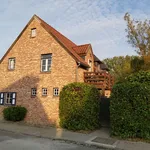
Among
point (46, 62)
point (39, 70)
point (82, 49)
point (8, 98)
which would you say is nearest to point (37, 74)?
point (39, 70)

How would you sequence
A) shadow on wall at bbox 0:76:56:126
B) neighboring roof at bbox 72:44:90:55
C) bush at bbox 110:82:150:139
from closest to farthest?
1. bush at bbox 110:82:150:139
2. shadow on wall at bbox 0:76:56:126
3. neighboring roof at bbox 72:44:90:55

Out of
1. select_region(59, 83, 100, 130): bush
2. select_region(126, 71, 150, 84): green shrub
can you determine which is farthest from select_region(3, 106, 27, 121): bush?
select_region(126, 71, 150, 84): green shrub

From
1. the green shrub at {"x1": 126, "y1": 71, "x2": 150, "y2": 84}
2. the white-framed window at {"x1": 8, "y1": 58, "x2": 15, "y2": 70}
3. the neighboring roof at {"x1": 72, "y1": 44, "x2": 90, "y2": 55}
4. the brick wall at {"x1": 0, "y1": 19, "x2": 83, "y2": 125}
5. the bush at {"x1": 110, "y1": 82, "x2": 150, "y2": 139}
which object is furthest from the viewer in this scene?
the white-framed window at {"x1": 8, "y1": 58, "x2": 15, "y2": 70}

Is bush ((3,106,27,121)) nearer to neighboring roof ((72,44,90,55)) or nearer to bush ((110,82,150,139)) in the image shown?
neighboring roof ((72,44,90,55))

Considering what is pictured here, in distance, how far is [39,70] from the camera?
17.3m

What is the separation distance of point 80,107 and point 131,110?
364cm

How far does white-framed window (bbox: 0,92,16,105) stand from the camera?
1838 cm

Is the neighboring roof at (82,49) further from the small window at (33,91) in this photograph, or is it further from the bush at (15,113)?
the bush at (15,113)

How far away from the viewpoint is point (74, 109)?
45.8 feet

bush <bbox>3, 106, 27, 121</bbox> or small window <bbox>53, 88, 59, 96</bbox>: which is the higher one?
small window <bbox>53, 88, 59, 96</bbox>

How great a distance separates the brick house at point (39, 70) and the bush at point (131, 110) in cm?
452

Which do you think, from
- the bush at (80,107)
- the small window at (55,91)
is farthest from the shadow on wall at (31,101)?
the bush at (80,107)

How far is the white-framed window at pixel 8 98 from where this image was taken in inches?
723

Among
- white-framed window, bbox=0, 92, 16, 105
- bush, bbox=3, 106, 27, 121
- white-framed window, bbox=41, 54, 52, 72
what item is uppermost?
white-framed window, bbox=41, 54, 52, 72
